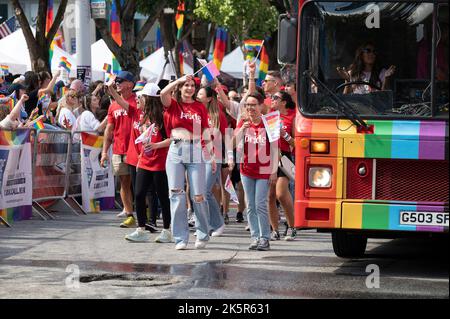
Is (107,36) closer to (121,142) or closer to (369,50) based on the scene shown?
(121,142)

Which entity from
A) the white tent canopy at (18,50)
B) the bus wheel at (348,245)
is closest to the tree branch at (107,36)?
the white tent canopy at (18,50)

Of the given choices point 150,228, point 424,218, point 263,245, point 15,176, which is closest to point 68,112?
point 15,176

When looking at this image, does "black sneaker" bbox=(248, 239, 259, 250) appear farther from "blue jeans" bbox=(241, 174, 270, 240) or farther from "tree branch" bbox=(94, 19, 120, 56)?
"tree branch" bbox=(94, 19, 120, 56)

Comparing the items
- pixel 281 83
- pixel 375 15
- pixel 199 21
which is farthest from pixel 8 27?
pixel 375 15

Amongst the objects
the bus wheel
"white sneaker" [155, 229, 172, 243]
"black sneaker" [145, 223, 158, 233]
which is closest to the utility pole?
"black sneaker" [145, 223, 158, 233]

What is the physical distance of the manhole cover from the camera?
30.7 feet

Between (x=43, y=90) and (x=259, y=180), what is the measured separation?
5.80m

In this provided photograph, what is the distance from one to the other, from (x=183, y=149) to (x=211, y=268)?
71.7 inches

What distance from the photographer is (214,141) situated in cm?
1390

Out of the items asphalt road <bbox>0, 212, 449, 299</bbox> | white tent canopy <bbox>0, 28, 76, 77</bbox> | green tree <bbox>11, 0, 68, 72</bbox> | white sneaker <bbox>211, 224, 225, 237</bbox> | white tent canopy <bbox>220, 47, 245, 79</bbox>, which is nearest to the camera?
asphalt road <bbox>0, 212, 449, 299</bbox>

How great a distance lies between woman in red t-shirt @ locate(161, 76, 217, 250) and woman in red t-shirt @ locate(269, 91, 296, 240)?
122 cm

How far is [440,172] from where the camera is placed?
9.34 metres
